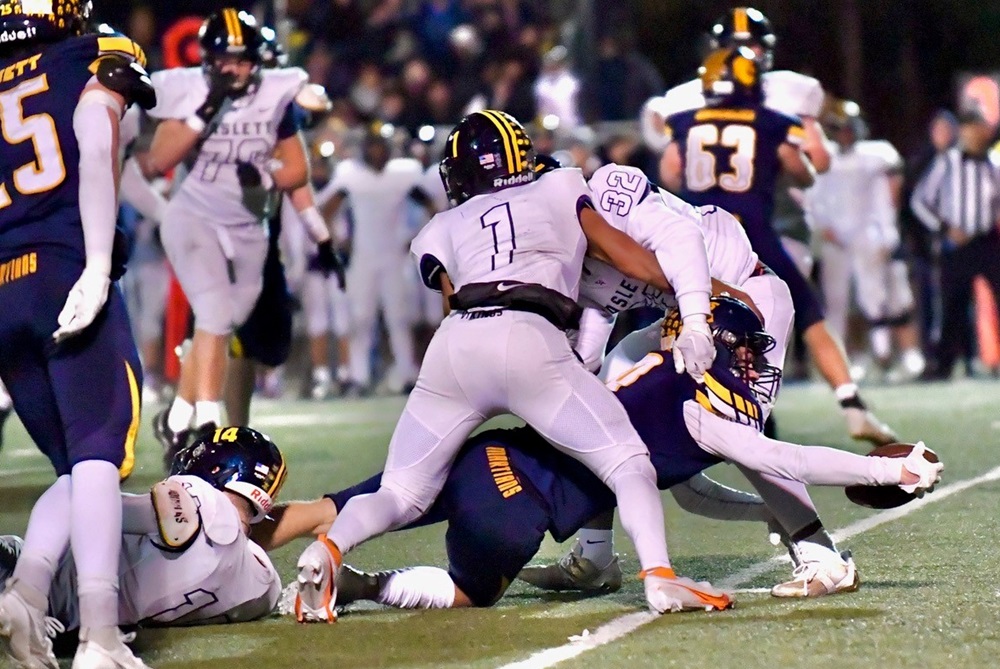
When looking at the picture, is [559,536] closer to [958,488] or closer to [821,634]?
[821,634]

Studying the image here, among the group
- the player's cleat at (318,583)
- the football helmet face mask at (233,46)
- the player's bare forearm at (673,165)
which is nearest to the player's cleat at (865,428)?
the player's bare forearm at (673,165)

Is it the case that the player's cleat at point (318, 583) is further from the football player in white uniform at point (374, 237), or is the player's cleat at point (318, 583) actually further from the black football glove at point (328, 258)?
the football player in white uniform at point (374, 237)

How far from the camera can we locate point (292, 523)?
16.2 ft

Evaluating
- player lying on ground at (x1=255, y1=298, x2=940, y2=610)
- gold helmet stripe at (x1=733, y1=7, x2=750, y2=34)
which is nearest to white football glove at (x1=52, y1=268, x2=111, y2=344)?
player lying on ground at (x1=255, y1=298, x2=940, y2=610)

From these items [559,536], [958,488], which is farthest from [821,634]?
[958,488]

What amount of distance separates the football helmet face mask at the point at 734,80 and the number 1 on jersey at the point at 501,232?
337cm

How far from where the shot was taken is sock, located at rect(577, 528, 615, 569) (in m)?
4.96

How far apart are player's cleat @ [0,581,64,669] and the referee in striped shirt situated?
31.5 ft

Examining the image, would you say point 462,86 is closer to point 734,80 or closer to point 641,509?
point 734,80

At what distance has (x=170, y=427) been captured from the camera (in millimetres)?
7598

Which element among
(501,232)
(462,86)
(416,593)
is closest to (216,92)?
(501,232)

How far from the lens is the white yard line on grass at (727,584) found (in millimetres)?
3982

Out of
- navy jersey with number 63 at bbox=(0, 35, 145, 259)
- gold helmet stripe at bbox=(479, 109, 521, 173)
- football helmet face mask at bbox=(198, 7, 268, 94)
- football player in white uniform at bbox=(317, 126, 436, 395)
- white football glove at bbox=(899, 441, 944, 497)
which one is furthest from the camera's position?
football player in white uniform at bbox=(317, 126, 436, 395)

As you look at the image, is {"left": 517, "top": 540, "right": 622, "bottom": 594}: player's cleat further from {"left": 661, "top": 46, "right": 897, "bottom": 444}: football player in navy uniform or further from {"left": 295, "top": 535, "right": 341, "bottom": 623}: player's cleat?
{"left": 661, "top": 46, "right": 897, "bottom": 444}: football player in navy uniform
